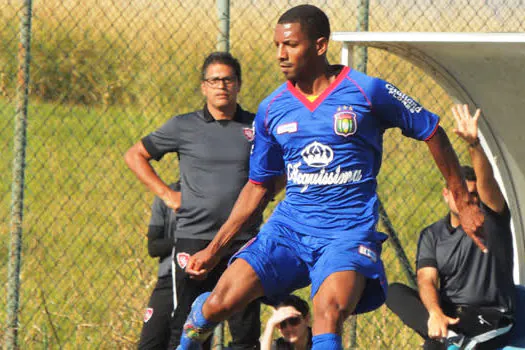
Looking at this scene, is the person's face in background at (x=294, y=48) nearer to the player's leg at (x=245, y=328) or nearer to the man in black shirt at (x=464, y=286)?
the man in black shirt at (x=464, y=286)

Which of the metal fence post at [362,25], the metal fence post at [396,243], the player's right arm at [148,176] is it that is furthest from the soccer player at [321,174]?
the metal fence post at [362,25]

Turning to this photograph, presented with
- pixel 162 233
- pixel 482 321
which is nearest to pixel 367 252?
pixel 482 321

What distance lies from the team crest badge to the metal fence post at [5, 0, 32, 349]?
2.88 meters

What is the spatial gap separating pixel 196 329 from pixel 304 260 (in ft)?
2.24

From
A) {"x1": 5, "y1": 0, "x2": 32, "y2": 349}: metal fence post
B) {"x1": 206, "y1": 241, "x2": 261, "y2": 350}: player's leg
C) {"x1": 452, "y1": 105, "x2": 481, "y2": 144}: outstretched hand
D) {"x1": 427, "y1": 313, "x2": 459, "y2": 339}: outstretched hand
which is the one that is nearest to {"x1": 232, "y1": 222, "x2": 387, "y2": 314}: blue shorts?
{"x1": 452, "y1": 105, "x2": 481, "y2": 144}: outstretched hand

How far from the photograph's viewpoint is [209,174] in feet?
21.6

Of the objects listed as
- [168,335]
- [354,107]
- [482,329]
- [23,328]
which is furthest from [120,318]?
[354,107]

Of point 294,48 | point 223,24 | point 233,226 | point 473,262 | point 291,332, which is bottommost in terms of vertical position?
point 291,332

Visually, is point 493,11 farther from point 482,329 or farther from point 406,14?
point 482,329

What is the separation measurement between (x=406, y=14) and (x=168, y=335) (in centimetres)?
325

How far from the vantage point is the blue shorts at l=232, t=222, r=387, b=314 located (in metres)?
5.13

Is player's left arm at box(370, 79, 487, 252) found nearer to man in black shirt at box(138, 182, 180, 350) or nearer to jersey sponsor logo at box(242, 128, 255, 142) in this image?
jersey sponsor logo at box(242, 128, 255, 142)

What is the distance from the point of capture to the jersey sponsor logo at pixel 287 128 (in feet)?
17.4

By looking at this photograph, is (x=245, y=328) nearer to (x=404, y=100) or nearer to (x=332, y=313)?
(x=332, y=313)
